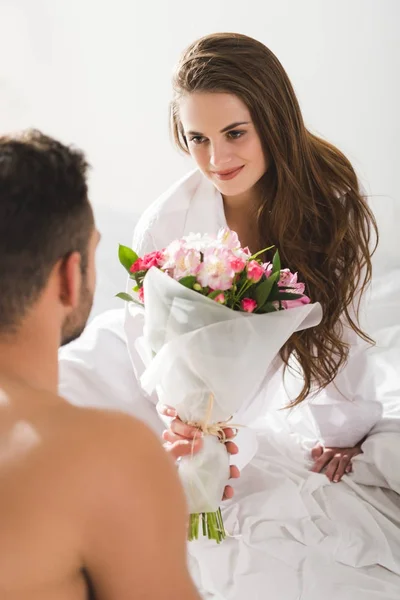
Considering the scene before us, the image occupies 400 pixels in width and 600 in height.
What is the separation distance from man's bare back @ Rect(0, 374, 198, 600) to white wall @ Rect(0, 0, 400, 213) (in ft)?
10.9

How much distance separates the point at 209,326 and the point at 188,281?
116 millimetres

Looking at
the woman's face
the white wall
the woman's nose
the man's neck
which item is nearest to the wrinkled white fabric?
the woman's face

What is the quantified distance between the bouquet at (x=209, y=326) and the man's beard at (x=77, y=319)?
0.47 meters

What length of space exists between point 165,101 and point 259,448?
2423 millimetres

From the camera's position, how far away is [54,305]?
1453 millimetres

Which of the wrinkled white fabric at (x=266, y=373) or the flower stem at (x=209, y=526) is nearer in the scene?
the flower stem at (x=209, y=526)

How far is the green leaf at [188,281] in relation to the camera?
2009 millimetres

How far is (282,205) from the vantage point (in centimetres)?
265

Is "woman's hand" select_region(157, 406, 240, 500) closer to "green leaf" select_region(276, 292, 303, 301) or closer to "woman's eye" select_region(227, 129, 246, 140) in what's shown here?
"green leaf" select_region(276, 292, 303, 301)

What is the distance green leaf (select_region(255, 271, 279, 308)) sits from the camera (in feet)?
6.63

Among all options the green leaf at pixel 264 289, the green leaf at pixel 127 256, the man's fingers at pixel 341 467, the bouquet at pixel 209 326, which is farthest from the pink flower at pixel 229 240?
the man's fingers at pixel 341 467

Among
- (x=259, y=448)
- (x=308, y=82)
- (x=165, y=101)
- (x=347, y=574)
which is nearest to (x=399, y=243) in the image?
(x=308, y=82)

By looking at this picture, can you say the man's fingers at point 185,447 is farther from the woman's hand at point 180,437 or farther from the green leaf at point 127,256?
the green leaf at point 127,256

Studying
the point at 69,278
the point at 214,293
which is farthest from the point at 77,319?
the point at 214,293
